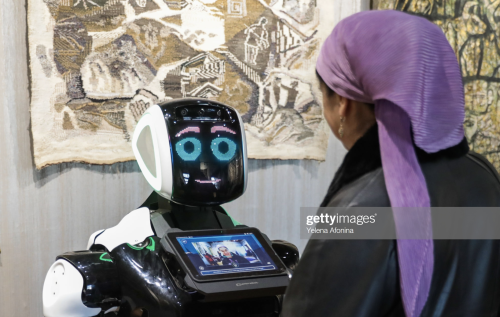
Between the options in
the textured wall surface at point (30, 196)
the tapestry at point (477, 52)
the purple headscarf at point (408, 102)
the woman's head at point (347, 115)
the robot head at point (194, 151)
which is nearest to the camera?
the purple headscarf at point (408, 102)

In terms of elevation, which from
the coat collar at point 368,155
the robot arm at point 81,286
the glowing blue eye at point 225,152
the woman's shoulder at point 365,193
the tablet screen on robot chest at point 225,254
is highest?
the coat collar at point 368,155

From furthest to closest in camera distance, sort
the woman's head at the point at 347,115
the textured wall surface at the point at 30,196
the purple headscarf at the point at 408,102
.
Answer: the textured wall surface at the point at 30,196
the woman's head at the point at 347,115
the purple headscarf at the point at 408,102

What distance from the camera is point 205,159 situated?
1539 mm

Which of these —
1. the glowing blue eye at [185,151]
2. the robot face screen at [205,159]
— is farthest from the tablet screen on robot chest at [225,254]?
the glowing blue eye at [185,151]

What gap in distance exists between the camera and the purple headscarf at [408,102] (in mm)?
806

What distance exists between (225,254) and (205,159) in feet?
1.01

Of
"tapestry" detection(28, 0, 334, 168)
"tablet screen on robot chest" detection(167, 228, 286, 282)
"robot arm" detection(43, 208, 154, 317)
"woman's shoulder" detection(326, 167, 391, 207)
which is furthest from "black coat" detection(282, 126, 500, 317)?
"tapestry" detection(28, 0, 334, 168)

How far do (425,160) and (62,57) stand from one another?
168 cm

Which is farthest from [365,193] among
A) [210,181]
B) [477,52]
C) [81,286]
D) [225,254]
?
[477,52]

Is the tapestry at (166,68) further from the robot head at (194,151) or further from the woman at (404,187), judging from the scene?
the woman at (404,187)

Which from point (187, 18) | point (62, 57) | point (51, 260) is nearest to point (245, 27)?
point (187, 18)
